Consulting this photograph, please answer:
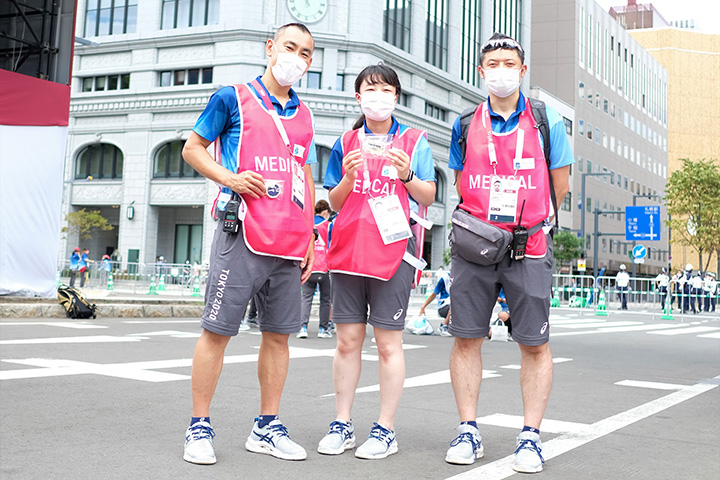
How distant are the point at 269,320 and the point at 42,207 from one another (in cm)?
1280

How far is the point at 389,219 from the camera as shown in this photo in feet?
13.5

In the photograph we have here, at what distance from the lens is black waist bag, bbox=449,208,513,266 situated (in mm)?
3879

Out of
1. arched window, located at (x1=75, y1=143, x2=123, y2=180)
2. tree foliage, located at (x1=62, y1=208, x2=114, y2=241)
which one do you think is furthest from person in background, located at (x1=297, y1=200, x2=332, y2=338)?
arched window, located at (x1=75, y1=143, x2=123, y2=180)

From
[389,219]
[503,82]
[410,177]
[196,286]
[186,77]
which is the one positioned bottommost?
[196,286]

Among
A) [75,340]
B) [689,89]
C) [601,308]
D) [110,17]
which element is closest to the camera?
[75,340]

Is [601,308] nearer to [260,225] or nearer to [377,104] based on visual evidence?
[377,104]

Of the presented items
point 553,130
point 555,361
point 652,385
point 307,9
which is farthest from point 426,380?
point 307,9

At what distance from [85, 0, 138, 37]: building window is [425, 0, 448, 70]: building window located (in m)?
17.9

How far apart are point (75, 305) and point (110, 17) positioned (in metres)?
37.4

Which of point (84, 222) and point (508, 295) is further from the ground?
point (84, 222)

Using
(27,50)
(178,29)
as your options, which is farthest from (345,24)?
(27,50)

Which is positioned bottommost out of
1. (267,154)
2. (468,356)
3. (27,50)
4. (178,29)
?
(468,356)

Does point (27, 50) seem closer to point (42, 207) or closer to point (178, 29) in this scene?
point (42, 207)

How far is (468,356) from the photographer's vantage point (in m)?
4.12
